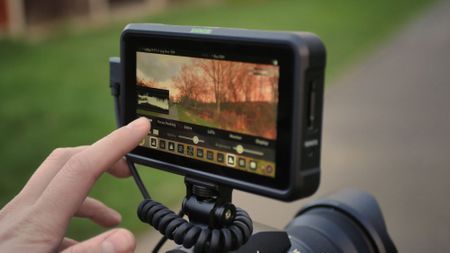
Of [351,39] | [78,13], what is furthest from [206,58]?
[78,13]

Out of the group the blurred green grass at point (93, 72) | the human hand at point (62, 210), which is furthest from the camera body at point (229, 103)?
the blurred green grass at point (93, 72)

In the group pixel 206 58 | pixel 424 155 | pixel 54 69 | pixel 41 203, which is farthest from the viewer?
pixel 54 69

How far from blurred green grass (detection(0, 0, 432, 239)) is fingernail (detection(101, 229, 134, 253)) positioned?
2.74 meters

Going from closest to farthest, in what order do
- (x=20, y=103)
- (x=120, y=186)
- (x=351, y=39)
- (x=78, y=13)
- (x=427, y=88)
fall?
(x=120, y=186) < (x=20, y=103) < (x=427, y=88) < (x=351, y=39) < (x=78, y=13)

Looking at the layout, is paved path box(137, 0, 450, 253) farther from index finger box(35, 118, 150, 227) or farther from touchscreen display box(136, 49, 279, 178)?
index finger box(35, 118, 150, 227)

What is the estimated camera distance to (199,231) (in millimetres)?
1015

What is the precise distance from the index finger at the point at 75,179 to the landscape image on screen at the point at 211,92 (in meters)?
0.18

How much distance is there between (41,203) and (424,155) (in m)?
4.27

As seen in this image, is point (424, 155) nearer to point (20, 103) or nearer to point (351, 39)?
point (20, 103)

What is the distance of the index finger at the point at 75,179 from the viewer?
867mm

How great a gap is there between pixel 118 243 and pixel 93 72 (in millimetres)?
6696

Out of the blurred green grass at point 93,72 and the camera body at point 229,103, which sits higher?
the camera body at point 229,103

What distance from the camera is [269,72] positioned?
957mm

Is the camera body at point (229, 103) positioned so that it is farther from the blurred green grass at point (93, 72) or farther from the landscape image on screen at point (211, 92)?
the blurred green grass at point (93, 72)
